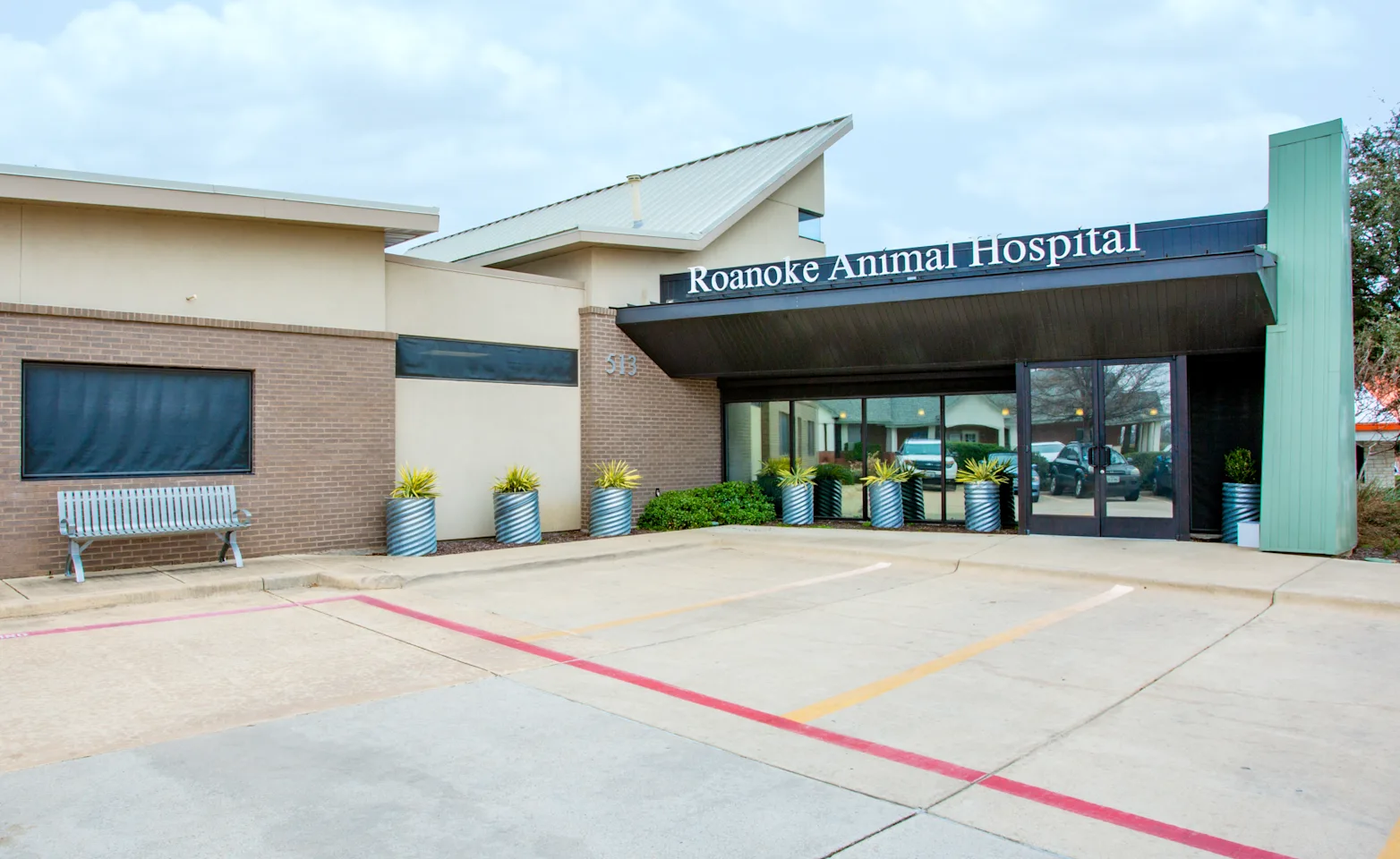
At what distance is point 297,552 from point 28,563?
9.58 ft

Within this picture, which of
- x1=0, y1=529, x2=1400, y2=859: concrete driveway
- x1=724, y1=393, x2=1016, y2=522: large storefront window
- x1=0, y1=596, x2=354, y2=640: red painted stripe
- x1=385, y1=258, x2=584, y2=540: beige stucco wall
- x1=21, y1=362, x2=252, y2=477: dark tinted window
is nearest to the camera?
x1=0, y1=529, x2=1400, y2=859: concrete driveway

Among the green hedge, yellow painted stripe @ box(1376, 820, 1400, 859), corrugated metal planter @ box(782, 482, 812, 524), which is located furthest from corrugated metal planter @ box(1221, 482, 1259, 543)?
yellow painted stripe @ box(1376, 820, 1400, 859)

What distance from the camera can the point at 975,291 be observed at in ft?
43.7

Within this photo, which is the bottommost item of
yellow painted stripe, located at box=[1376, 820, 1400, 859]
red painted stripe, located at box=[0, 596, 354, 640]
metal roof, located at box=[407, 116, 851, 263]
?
yellow painted stripe, located at box=[1376, 820, 1400, 859]

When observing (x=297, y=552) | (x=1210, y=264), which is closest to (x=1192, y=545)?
(x=1210, y=264)

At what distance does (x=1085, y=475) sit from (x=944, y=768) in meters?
10.1

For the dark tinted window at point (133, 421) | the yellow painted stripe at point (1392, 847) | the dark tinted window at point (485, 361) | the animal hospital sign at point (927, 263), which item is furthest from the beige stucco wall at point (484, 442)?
the yellow painted stripe at point (1392, 847)

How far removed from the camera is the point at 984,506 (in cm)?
1532

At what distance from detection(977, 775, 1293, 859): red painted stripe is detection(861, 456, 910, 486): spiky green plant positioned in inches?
452

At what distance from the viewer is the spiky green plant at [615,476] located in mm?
15445

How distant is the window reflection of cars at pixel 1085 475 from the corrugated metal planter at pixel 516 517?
26.2ft

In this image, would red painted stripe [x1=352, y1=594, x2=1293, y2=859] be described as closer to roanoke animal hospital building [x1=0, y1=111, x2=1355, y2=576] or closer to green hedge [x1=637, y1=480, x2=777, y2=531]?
roanoke animal hospital building [x1=0, y1=111, x2=1355, y2=576]

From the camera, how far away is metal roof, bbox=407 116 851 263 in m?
16.9

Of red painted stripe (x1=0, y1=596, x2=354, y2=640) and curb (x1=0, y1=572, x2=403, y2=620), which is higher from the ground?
curb (x1=0, y1=572, x2=403, y2=620)
